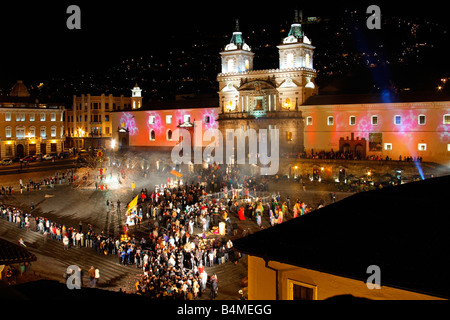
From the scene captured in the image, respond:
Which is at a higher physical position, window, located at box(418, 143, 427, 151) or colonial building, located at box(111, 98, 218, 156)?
colonial building, located at box(111, 98, 218, 156)

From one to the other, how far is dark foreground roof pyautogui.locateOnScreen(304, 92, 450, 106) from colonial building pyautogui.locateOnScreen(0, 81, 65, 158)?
43.7 m

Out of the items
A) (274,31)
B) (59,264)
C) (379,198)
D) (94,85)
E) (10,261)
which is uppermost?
(274,31)

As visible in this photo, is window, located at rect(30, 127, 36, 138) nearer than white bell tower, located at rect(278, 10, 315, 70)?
No

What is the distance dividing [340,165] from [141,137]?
3198cm

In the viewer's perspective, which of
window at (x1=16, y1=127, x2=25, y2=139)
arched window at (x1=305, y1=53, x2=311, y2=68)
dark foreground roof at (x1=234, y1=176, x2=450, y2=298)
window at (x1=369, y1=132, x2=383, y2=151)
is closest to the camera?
dark foreground roof at (x1=234, y1=176, x2=450, y2=298)

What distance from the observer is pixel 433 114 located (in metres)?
43.0

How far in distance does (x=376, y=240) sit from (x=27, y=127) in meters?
71.2

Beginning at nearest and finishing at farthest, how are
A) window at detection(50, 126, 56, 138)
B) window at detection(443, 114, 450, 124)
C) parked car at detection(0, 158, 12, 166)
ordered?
window at detection(443, 114, 450, 124) < parked car at detection(0, 158, 12, 166) < window at detection(50, 126, 56, 138)

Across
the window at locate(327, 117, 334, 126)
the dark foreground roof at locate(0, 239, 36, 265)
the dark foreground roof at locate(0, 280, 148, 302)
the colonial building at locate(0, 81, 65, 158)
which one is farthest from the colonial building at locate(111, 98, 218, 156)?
the dark foreground roof at locate(0, 280, 148, 302)

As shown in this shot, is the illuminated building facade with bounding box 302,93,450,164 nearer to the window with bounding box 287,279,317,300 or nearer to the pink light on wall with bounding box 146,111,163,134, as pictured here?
the pink light on wall with bounding box 146,111,163,134

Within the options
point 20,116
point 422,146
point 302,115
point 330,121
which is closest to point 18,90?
point 20,116

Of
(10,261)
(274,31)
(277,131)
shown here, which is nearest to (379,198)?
(10,261)

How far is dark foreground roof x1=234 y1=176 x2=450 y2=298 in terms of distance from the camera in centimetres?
622

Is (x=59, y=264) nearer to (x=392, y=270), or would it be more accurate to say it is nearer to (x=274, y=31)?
(x=392, y=270)
